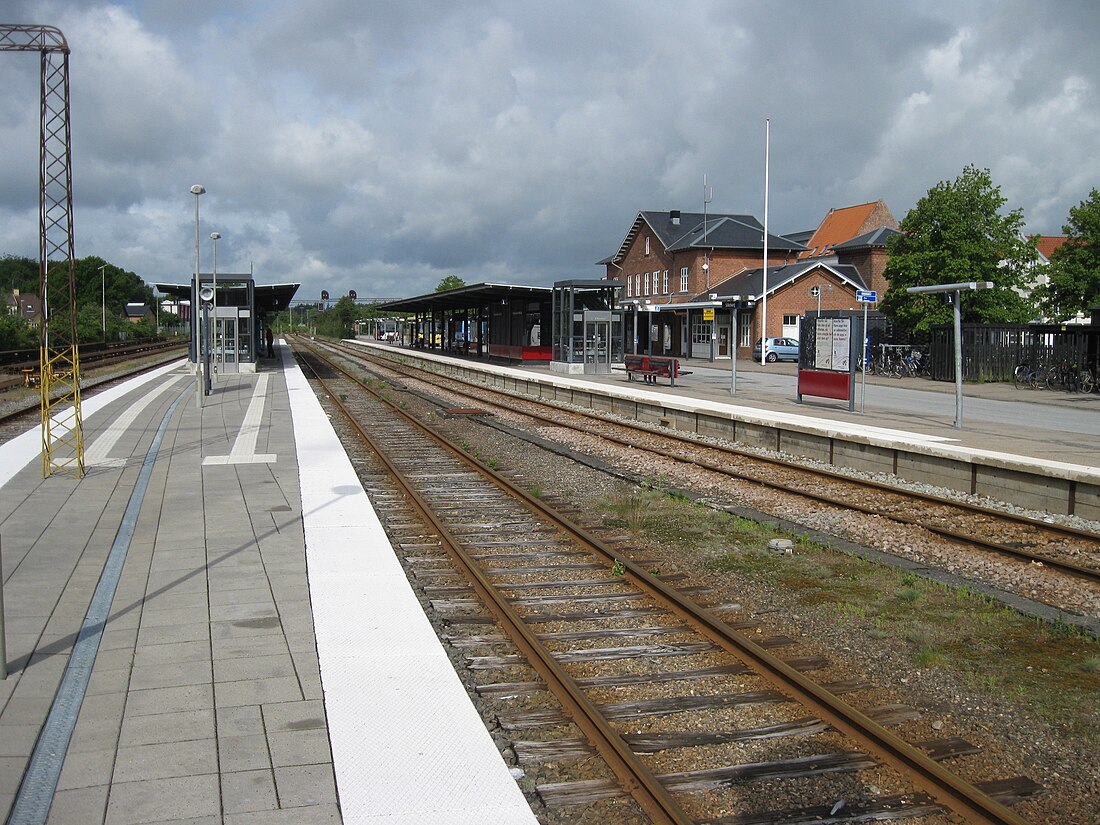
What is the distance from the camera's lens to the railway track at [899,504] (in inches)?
337

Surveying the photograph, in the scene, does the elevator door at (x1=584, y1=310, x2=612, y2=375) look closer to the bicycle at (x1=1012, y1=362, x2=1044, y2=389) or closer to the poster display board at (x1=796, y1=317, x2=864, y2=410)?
the bicycle at (x1=1012, y1=362, x2=1044, y2=389)

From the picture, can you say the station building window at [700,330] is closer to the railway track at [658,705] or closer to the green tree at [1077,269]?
the green tree at [1077,269]

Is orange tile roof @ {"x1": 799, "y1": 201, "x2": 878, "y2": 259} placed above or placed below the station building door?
above

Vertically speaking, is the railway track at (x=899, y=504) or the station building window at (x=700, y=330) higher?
the station building window at (x=700, y=330)

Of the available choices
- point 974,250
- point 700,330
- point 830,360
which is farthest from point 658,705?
point 700,330

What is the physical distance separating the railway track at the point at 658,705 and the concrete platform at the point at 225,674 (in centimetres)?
35

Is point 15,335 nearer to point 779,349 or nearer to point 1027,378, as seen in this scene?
point 779,349

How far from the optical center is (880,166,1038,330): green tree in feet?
117

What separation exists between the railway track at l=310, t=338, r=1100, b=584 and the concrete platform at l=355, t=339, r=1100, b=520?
0.88m

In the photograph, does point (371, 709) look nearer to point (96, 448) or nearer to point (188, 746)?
point (188, 746)

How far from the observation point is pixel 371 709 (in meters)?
4.84

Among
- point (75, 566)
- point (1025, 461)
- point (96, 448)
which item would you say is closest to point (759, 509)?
point (1025, 461)

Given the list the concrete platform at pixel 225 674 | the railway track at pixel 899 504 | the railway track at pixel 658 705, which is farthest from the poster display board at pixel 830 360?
the railway track at pixel 658 705

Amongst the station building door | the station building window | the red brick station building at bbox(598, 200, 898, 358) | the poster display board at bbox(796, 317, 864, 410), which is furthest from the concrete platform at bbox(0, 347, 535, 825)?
the station building window
